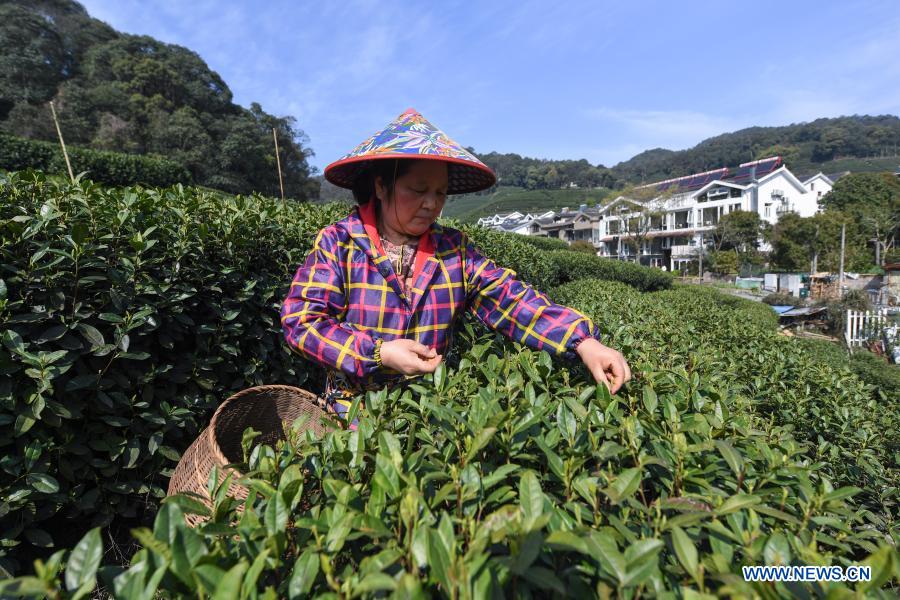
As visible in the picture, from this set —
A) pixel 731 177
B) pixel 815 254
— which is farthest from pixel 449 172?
pixel 731 177

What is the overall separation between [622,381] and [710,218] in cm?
5638

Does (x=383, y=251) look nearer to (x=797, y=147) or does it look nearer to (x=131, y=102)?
(x=131, y=102)

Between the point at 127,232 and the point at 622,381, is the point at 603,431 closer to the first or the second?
the point at 622,381

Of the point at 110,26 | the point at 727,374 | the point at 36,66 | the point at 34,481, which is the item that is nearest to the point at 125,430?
the point at 34,481

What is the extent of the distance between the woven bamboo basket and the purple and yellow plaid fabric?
0.16 m

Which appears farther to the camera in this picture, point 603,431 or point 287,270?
point 287,270

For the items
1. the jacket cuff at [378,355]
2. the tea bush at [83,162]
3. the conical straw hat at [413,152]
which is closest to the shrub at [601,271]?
the conical straw hat at [413,152]

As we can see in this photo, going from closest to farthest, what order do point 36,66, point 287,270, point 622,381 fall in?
1. point 622,381
2. point 287,270
3. point 36,66

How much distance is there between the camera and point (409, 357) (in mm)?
1524

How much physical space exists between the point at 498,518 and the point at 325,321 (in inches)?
46.9

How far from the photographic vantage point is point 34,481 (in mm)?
1799

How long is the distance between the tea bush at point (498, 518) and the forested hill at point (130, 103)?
36848mm

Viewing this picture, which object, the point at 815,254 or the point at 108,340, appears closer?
the point at 108,340

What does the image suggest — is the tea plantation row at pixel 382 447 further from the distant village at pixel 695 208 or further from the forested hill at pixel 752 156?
the forested hill at pixel 752 156
